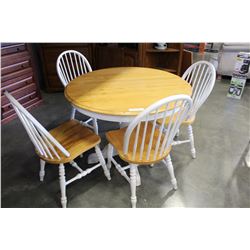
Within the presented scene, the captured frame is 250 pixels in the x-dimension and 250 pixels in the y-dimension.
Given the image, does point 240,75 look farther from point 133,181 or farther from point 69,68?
point 133,181

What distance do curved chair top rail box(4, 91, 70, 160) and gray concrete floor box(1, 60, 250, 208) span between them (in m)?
0.46

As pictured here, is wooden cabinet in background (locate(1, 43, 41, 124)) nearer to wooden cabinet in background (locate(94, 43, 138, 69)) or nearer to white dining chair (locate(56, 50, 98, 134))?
white dining chair (locate(56, 50, 98, 134))

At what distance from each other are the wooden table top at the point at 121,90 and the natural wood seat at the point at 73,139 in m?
0.28

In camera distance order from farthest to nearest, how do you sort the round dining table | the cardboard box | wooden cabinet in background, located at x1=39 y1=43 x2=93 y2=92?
the cardboard box
wooden cabinet in background, located at x1=39 y1=43 x2=93 y2=92
the round dining table

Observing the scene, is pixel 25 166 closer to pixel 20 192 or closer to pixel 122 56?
pixel 20 192

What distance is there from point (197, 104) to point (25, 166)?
164 cm

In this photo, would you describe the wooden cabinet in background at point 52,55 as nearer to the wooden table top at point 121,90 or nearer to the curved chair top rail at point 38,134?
the wooden table top at point 121,90

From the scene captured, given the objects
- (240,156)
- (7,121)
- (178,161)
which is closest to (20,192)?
(7,121)

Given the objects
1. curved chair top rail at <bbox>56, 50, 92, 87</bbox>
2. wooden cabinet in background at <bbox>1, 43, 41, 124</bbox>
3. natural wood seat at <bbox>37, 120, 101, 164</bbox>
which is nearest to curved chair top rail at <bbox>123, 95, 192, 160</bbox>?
natural wood seat at <bbox>37, 120, 101, 164</bbox>

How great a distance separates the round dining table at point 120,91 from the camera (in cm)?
132

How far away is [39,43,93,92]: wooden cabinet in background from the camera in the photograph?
120 inches

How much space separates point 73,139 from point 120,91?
0.51m

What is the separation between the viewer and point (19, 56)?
8.51 ft

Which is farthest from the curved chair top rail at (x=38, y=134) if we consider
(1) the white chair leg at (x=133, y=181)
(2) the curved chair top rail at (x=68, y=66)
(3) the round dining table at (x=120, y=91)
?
(2) the curved chair top rail at (x=68, y=66)
